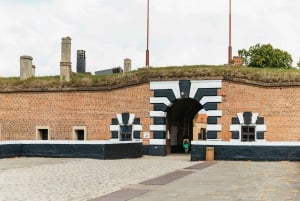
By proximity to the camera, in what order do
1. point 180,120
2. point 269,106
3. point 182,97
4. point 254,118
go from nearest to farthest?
point 269,106, point 254,118, point 182,97, point 180,120

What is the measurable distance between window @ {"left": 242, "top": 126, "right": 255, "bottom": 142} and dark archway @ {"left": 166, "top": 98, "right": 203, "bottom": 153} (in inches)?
206

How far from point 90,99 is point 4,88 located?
6.43 meters

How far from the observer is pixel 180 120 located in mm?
36031

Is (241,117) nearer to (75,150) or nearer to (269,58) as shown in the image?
(75,150)

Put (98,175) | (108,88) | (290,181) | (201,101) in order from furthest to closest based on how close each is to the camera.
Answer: (108,88), (201,101), (98,175), (290,181)

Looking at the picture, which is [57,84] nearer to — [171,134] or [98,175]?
[171,134]

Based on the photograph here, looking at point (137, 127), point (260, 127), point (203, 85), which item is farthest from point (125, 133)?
point (260, 127)

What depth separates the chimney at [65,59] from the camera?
109 ft

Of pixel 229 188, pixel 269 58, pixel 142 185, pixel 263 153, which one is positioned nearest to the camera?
pixel 229 188

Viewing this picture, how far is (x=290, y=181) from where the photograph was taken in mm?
15094

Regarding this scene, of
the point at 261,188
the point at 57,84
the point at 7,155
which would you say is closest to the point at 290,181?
the point at 261,188

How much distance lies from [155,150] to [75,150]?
5.37 meters

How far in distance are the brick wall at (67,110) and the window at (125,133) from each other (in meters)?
0.82

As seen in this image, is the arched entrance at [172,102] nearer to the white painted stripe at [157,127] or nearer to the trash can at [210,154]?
the white painted stripe at [157,127]
